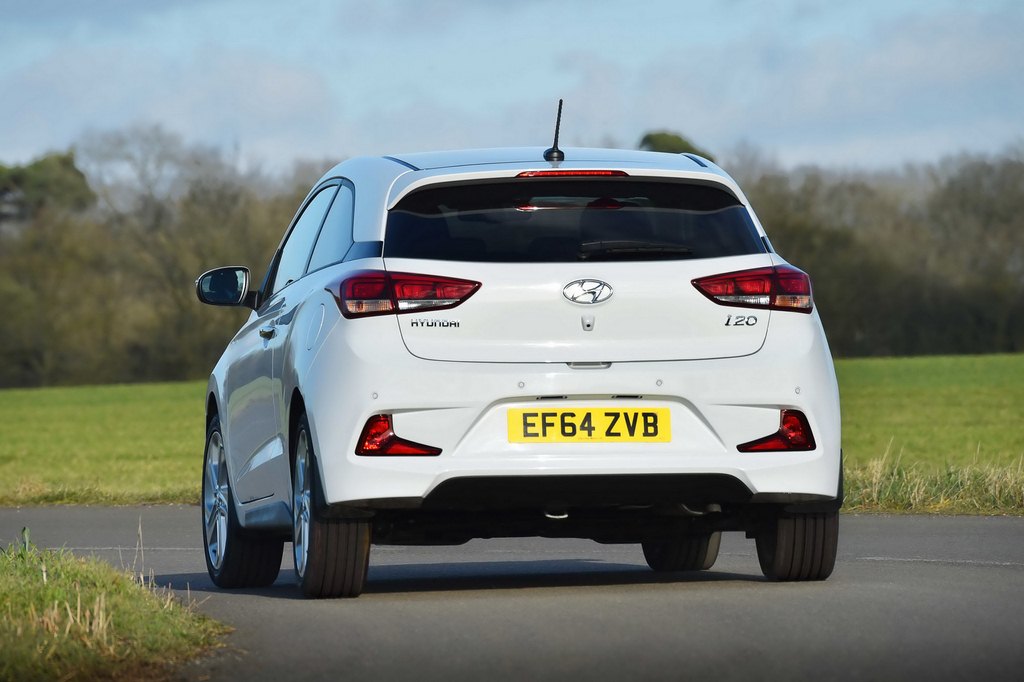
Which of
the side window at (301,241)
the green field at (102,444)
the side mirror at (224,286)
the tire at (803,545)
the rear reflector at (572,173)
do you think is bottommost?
the green field at (102,444)

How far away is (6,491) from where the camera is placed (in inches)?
826

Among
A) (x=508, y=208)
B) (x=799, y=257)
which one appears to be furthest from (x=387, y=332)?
(x=799, y=257)

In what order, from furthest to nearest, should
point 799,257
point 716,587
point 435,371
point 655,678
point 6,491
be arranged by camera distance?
point 799,257, point 6,491, point 716,587, point 435,371, point 655,678

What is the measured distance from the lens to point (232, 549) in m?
9.64

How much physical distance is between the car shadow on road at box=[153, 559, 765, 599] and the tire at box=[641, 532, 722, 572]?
71 mm

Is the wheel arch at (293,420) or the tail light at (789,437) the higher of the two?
the tail light at (789,437)

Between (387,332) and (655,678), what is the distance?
2.33m

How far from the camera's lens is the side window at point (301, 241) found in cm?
913

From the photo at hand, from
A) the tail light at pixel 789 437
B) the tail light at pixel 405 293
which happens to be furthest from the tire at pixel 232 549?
the tail light at pixel 789 437

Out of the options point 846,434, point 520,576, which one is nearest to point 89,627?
point 520,576

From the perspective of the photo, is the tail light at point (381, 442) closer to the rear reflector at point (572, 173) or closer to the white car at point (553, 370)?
the white car at point (553, 370)

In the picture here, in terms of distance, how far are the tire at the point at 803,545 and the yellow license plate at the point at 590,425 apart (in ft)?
3.02

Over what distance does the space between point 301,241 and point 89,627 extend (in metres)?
3.43

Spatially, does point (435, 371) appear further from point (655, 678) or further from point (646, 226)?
point (655, 678)
